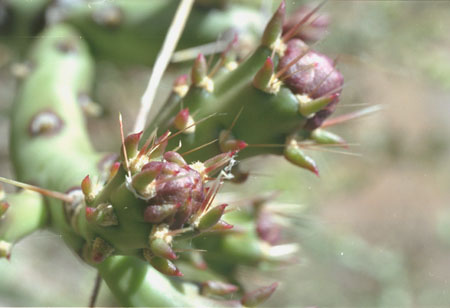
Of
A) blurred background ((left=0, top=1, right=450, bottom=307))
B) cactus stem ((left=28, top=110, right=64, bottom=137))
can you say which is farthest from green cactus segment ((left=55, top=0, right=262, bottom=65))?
cactus stem ((left=28, top=110, right=64, bottom=137))

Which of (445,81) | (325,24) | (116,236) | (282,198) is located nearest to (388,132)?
(445,81)

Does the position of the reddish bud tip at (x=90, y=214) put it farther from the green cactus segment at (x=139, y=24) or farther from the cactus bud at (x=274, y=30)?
the green cactus segment at (x=139, y=24)

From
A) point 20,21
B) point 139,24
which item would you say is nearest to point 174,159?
point 139,24

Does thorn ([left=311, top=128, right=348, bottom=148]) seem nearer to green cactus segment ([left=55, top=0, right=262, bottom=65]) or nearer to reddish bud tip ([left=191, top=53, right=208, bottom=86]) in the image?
reddish bud tip ([left=191, top=53, right=208, bottom=86])

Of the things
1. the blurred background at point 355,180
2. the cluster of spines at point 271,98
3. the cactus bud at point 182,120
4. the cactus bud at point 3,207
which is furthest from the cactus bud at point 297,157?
the blurred background at point 355,180

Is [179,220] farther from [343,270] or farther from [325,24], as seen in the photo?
[343,270]

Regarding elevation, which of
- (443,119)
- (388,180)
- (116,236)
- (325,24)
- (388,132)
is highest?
(116,236)
